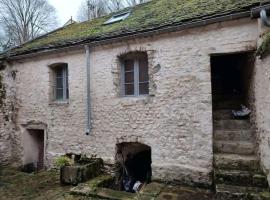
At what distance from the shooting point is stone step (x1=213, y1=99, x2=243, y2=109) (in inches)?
292

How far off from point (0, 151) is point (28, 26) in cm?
1542

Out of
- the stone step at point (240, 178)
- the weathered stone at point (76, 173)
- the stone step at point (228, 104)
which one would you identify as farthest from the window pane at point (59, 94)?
the stone step at point (240, 178)

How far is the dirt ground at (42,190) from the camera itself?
5.57 metres

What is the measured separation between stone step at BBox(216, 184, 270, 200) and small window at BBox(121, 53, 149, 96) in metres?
3.29

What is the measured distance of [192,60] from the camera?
6285 mm

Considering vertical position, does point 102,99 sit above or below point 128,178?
above

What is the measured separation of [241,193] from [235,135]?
67.2 inches

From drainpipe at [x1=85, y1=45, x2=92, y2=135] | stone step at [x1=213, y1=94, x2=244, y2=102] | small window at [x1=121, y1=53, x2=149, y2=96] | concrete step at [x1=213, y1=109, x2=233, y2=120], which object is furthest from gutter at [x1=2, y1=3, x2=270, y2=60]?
stone step at [x1=213, y1=94, x2=244, y2=102]

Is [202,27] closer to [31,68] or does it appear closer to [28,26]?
[31,68]

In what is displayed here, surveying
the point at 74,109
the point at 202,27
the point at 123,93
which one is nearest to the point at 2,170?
the point at 74,109

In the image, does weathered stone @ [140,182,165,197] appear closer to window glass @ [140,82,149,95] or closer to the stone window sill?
window glass @ [140,82,149,95]

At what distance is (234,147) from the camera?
6113 mm

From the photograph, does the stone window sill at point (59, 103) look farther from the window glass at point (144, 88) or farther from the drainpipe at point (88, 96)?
the window glass at point (144, 88)

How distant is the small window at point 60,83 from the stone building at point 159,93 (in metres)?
0.04
